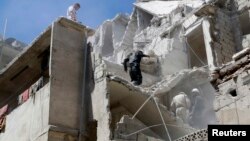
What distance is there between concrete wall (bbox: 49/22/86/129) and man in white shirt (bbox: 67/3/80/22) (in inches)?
22.6

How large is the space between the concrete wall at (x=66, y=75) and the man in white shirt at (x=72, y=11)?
0.57 m

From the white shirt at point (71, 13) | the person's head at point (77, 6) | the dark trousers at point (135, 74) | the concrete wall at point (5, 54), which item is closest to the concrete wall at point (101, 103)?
the white shirt at point (71, 13)

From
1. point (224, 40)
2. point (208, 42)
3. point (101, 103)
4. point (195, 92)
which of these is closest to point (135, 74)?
point (195, 92)

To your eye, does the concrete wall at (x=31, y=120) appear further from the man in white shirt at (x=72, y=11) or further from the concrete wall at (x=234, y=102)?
the concrete wall at (x=234, y=102)

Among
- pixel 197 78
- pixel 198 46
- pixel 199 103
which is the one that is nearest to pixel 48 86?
pixel 199 103

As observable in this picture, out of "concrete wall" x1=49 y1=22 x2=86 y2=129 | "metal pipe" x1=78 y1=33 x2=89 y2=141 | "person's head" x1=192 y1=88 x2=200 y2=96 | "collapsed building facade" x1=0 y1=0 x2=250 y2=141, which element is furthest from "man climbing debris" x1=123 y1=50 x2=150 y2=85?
"person's head" x1=192 y1=88 x2=200 y2=96

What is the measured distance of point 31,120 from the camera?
12.3m

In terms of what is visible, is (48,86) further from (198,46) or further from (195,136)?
(198,46)

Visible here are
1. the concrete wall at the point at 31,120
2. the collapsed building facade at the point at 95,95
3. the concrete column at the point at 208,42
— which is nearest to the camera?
the collapsed building facade at the point at 95,95

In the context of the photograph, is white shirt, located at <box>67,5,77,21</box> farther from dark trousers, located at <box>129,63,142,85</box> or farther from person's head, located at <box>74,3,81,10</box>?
dark trousers, located at <box>129,63,142,85</box>

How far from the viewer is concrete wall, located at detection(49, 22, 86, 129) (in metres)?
11.6

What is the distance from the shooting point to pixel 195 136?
29.7 ft

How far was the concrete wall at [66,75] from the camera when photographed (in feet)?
38.2

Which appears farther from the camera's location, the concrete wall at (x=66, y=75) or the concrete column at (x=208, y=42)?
the concrete column at (x=208, y=42)
